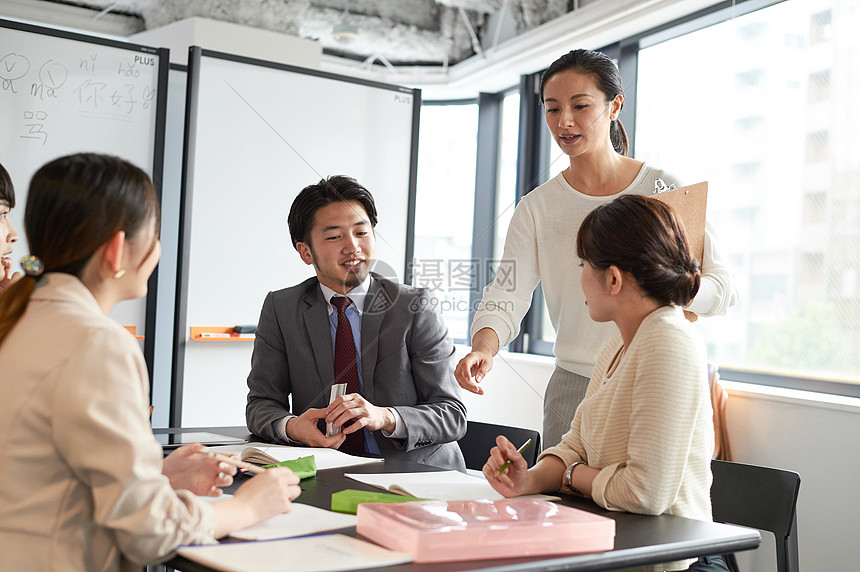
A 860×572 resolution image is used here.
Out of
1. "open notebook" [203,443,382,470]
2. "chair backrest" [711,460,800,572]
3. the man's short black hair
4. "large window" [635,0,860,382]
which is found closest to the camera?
"open notebook" [203,443,382,470]

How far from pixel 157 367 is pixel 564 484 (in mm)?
2530

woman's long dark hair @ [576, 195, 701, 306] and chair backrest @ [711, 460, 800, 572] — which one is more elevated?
woman's long dark hair @ [576, 195, 701, 306]

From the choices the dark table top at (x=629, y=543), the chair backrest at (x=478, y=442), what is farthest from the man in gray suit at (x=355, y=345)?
the dark table top at (x=629, y=543)

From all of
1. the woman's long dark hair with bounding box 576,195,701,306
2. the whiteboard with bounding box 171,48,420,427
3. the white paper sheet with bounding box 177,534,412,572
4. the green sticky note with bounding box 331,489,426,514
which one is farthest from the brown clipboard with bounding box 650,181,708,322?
the whiteboard with bounding box 171,48,420,427

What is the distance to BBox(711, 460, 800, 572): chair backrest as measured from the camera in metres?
1.65

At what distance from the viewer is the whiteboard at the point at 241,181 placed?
339 centimetres

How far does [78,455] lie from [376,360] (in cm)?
117

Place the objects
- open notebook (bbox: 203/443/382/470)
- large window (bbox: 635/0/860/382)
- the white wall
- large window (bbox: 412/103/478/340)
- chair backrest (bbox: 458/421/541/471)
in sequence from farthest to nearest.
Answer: large window (bbox: 412/103/478/340), large window (bbox: 635/0/860/382), the white wall, chair backrest (bbox: 458/421/541/471), open notebook (bbox: 203/443/382/470)

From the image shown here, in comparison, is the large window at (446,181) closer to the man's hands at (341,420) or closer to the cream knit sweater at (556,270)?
the cream knit sweater at (556,270)

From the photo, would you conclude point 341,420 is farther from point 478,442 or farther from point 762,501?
point 762,501

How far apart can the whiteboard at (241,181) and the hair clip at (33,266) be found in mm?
2377

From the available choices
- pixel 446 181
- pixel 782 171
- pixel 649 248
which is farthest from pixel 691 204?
pixel 446 181

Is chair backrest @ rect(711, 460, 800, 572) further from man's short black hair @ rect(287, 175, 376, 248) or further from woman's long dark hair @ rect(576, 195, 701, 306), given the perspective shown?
man's short black hair @ rect(287, 175, 376, 248)

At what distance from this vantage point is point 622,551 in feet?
3.25
